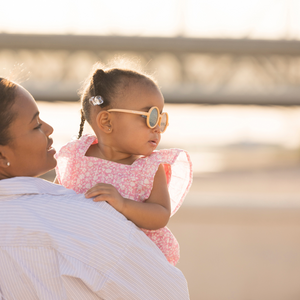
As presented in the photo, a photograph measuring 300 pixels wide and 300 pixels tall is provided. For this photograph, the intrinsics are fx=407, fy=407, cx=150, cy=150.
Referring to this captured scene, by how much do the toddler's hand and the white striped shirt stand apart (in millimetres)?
27

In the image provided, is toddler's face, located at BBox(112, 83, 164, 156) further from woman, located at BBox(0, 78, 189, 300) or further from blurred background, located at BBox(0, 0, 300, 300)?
blurred background, located at BBox(0, 0, 300, 300)

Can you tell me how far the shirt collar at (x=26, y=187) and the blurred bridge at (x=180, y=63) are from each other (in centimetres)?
355

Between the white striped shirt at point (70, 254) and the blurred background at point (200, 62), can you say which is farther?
the blurred background at point (200, 62)

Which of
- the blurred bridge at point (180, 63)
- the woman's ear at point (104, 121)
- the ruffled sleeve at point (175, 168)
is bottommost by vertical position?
the blurred bridge at point (180, 63)

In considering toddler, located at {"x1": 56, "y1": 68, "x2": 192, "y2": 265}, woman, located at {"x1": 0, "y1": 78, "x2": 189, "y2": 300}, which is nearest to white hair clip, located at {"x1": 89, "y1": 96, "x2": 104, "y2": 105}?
toddler, located at {"x1": 56, "y1": 68, "x2": 192, "y2": 265}

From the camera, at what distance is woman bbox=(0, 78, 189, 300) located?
24.8 inches

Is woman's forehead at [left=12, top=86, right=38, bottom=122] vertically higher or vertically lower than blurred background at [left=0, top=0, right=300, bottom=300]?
higher

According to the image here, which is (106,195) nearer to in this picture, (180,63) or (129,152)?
(129,152)

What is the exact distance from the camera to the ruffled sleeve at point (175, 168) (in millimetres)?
877

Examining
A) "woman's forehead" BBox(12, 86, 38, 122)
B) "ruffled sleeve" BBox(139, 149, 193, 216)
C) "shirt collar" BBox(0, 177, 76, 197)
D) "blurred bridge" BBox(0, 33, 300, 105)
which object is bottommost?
"blurred bridge" BBox(0, 33, 300, 105)

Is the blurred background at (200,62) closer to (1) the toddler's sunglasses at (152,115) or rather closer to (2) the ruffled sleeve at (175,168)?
(2) the ruffled sleeve at (175,168)

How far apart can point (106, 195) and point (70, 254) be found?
131mm

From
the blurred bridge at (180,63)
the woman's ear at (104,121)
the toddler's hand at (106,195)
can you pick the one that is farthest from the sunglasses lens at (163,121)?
the blurred bridge at (180,63)

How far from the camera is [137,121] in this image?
2.86ft
